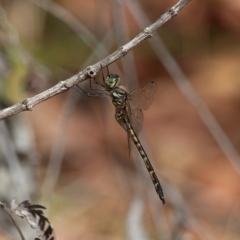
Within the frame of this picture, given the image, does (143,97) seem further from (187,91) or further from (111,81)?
(187,91)

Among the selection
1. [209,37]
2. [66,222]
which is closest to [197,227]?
[66,222]

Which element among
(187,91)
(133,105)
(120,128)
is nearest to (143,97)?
(133,105)

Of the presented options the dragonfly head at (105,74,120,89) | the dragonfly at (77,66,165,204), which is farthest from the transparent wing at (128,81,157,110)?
the dragonfly head at (105,74,120,89)

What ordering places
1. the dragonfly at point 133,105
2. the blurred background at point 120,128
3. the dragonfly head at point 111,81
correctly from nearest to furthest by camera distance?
the dragonfly head at point 111,81 < the dragonfly at point 133,105 < the blurred background at point 120,128

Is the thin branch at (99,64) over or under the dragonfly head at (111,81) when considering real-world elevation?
under

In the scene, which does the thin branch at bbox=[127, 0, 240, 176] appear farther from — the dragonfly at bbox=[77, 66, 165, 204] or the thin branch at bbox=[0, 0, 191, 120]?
the thin branch at bbox=[0, 0, 191, 120]

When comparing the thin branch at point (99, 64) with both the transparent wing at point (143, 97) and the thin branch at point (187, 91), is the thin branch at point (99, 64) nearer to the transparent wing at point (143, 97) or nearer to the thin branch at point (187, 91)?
the transparent wing at point (143, 97)

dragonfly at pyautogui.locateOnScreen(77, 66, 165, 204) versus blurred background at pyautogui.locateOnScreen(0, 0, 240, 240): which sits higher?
blurred background at pyautogui.locateOnScreen(0, 0, 240, 240)

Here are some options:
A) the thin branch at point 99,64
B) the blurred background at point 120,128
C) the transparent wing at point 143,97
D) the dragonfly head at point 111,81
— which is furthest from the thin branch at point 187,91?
the thin branch at point 99,64
